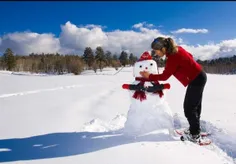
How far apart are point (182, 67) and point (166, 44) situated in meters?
0.39

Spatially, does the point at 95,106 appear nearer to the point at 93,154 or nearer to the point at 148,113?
the point at 148,113

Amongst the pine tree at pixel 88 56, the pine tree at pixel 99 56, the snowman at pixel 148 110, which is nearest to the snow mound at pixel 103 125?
the snowman at pixel 148 110

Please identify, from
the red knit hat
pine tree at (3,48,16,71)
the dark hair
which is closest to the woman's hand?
the red knit hat

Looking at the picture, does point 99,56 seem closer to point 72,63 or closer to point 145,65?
point 72,63

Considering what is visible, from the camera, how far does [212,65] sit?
8900 cm

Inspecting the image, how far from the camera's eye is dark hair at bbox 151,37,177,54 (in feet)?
10.7

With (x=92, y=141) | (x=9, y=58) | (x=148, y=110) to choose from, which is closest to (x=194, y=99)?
(x=148, y=110)

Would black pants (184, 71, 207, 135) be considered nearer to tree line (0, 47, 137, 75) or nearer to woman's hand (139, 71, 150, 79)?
woman's hand (139, 71, 150, 79)

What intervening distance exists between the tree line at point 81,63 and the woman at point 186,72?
45.3m

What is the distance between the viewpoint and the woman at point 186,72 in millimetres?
3252

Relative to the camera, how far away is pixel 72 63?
5453 centimetres

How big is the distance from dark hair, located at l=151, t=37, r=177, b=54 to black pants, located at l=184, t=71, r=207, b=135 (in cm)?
53

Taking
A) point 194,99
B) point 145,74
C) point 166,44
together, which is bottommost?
point 194,99

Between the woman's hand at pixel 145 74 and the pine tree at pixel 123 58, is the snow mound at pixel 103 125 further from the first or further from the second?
the pine tree at pixel 123 58
